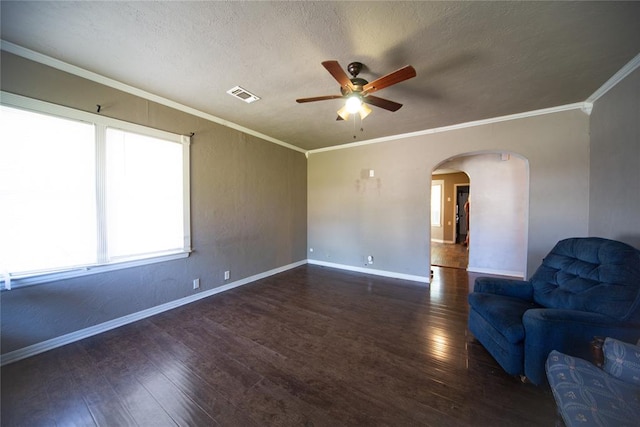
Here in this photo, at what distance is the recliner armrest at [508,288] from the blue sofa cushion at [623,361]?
1037mm

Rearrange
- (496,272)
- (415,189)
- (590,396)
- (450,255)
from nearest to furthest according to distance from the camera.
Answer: (590,396), (415,189), (496,272), (450,255)

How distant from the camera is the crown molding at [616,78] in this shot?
2.08 m

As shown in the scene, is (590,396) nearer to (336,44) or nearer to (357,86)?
(357,86)

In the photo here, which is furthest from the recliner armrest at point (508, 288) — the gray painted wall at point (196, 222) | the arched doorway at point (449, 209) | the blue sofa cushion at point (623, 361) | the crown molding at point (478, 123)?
the arched doorway at point (449, 209)

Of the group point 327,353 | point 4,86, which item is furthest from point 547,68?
point 4,86

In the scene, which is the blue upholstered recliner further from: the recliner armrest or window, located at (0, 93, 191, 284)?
window, located at (0, 93, 191, 284)

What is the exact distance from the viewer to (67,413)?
4.84 feet

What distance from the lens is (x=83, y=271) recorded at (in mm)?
2314

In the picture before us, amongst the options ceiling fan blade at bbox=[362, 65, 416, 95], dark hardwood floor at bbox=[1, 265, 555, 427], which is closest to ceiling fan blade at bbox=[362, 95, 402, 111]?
ceiling fan blade at bbox=[362, 65, 416, 95]

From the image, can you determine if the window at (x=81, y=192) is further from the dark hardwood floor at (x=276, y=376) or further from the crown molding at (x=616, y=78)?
the crown molding at (x=616, y=78)

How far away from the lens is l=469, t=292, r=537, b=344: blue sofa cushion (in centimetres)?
167

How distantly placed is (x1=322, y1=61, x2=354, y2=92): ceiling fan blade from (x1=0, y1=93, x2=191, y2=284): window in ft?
7.99

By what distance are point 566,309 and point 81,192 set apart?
4.64 metres

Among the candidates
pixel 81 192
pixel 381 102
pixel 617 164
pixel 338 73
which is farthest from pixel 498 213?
pixel 81 192
